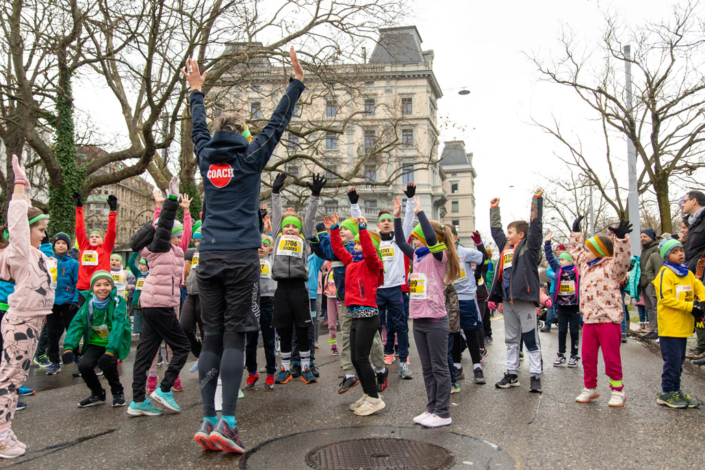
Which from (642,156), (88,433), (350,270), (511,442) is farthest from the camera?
(642,156)

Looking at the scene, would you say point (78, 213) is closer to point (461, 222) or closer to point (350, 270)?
point (350, 270)

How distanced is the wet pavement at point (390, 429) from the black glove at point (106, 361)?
1.37 feet

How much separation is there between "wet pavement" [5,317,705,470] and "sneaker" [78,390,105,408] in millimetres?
117

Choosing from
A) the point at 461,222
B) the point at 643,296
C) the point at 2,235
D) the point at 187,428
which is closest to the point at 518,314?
the point at 187,428

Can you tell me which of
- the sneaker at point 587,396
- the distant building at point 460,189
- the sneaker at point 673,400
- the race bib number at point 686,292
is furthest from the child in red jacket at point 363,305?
the distant building at point 460,189

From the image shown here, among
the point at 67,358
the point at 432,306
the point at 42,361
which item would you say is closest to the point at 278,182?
the point at 432,306

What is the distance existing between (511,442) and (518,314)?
254 centimetres

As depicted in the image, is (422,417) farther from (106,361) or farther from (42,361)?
(42,361)

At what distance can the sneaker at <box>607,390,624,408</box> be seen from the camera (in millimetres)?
5344

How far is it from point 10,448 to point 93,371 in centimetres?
161

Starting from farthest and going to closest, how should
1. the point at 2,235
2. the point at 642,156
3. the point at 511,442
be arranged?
the point at 642,156 < the point at 2,235 < the point at 511,442

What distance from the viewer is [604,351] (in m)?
5.61

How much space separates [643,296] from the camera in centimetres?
1220

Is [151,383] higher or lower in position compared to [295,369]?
higher
